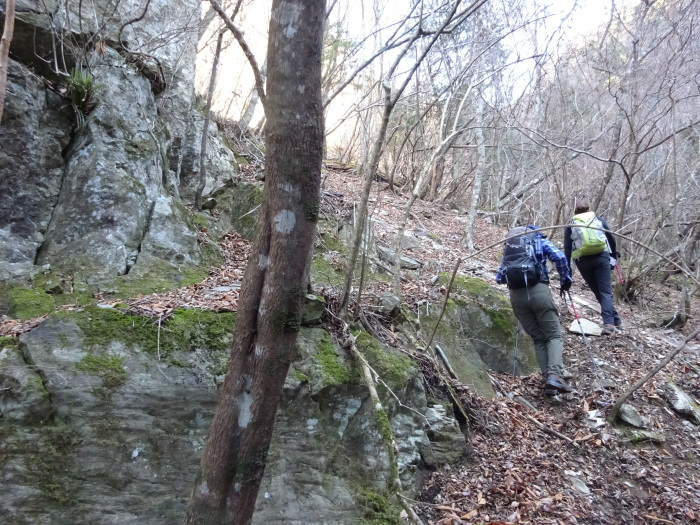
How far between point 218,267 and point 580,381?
5.13 meters

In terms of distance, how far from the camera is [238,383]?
219 cm

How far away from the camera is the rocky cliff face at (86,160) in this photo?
4973mm

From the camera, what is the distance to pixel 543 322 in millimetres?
5457

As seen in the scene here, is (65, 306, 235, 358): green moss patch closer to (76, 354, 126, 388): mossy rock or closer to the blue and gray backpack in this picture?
(76, 354, 126, 388): mossy rock

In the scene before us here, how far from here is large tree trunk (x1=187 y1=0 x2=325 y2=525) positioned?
2.15 meters

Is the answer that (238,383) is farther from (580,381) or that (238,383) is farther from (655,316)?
(655,316)

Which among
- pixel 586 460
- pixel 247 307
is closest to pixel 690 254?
→ pixel 586 460

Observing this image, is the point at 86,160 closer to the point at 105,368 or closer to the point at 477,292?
the point at 105,368

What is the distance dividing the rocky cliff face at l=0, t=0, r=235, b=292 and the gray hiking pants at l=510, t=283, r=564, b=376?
4.42 m

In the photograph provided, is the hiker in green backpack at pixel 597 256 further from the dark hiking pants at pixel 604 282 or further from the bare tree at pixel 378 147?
the bare tree at pixel 378 147

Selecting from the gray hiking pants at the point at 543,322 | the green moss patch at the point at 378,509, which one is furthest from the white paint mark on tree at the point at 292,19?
the gray hiking pants at the point at 543,322

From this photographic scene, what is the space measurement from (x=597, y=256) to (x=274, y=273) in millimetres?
6192

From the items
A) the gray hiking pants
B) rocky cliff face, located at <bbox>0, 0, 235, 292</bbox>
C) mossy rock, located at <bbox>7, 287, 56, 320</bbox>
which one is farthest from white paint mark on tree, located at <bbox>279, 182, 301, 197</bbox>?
the gray hiking pants

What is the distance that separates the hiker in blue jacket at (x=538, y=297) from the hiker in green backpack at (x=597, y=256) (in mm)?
1176
